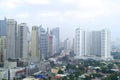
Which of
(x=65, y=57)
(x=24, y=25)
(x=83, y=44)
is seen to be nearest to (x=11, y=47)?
(x=24, y=25)

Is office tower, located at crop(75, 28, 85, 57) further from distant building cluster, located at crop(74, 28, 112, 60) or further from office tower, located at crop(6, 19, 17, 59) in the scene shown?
office tower, located at crop(6, 19, 17, 59)

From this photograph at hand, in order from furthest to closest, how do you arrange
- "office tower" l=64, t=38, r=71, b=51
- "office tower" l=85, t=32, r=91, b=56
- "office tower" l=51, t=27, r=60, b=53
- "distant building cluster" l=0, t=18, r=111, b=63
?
"office tower" l=64, t=38, r=71, b=51 < "office tower" l=51, t=27, r=60, b=53 < "office tower" l=85, t=32, r=91, b=56 < "distant building cluster" l=0, t=18, r=111, b=63

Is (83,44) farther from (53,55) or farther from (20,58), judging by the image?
(20,58)

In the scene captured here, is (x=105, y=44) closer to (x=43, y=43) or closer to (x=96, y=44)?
(x=96, y=44)

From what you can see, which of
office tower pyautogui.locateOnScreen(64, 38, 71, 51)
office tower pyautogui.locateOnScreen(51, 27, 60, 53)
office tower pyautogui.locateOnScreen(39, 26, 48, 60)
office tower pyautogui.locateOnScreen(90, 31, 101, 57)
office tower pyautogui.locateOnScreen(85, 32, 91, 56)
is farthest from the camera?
office tower pyautogui.locateOnScreen(64, 38, 71, 51)

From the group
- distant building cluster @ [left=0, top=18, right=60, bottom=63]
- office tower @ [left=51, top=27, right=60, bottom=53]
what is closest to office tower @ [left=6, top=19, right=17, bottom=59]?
distant building cluster @ [left=0, top=18, right=60, bottom=63]
